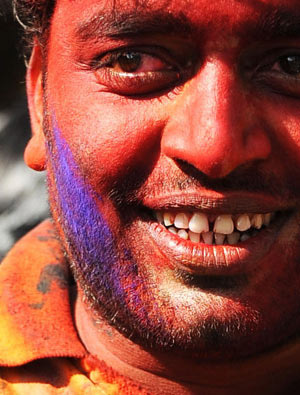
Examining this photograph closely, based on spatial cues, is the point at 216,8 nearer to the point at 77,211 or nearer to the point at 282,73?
the point at 282,73

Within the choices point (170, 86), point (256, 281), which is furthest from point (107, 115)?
point (256, 281)

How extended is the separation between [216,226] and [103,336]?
1.98ft

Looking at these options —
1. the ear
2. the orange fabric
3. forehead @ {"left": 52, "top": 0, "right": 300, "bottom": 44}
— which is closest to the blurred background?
the ear

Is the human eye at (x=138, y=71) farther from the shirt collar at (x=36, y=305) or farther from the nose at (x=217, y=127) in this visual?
the shirt collar at (x=36, y=305)

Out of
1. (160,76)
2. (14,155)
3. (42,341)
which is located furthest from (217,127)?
(14,155)

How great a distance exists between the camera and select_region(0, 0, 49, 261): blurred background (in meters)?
3.50

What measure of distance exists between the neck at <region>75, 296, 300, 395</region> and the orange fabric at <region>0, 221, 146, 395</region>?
0.20 feet

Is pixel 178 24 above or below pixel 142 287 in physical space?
above

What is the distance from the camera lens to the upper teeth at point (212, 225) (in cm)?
209

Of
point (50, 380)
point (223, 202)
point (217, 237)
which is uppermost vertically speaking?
point (223, 202)

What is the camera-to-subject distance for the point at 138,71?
2.15 m

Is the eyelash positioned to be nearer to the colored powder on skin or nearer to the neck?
the colored powder on skin

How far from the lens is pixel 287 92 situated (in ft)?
6.80

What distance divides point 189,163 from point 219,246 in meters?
0.23
